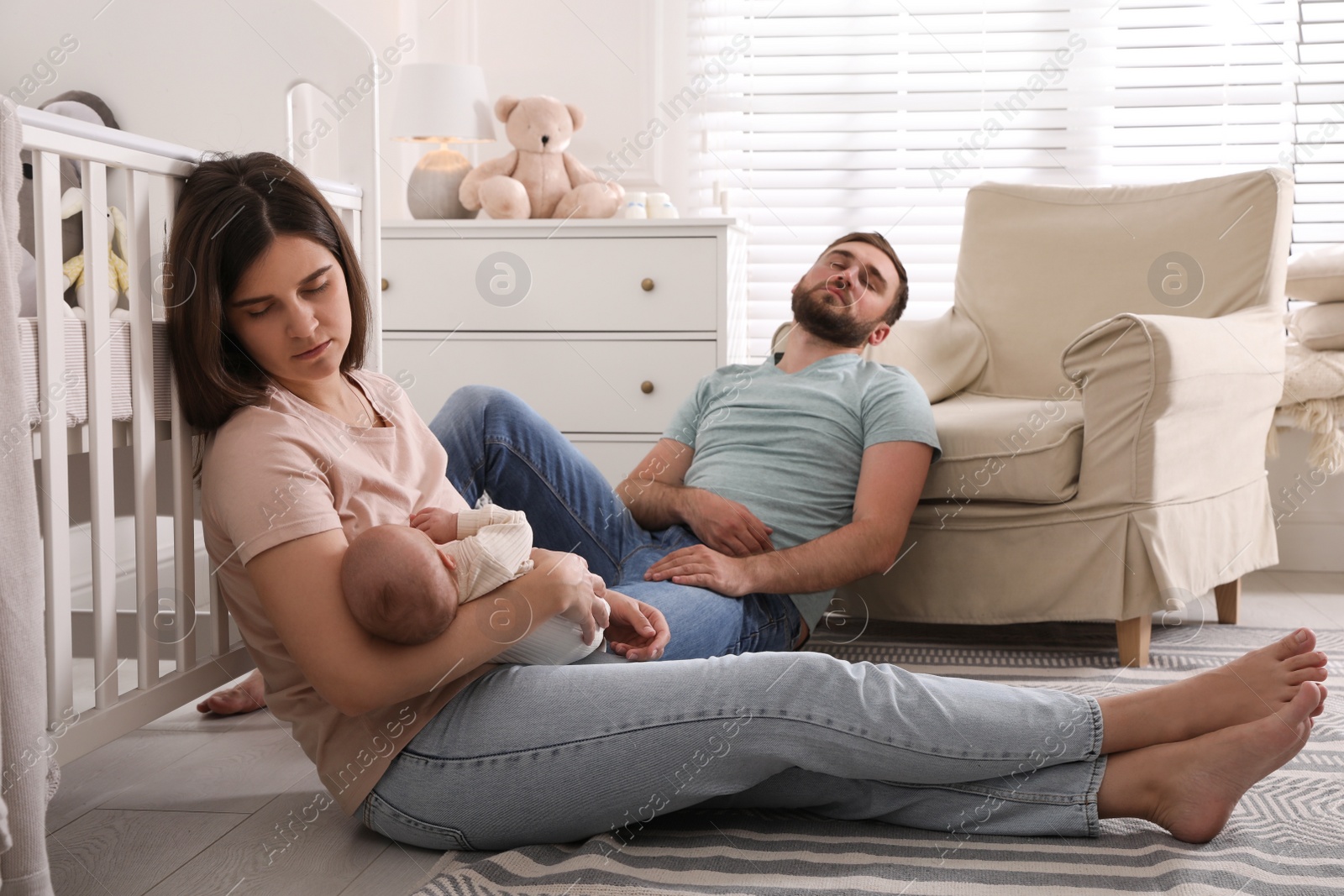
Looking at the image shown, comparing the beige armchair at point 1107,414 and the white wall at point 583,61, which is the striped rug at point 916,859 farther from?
the white wall at point 583,61

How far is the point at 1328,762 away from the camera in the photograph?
4.33ft

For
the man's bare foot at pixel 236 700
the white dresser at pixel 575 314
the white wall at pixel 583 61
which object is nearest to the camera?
the man's bare foot at pixel 236 700

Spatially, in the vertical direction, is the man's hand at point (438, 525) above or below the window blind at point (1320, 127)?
below

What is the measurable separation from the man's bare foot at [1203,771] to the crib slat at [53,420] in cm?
102

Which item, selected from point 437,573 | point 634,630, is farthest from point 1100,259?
point 437,573

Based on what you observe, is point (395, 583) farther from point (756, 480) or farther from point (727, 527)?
point (756, 480)

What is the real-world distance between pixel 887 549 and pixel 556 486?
19.1 inches

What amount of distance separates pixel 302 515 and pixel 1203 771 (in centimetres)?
89

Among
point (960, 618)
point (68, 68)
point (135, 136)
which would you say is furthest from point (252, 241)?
point (960, 618)

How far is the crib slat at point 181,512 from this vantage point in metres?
1.13

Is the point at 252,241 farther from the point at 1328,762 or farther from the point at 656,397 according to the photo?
the point at 656,397

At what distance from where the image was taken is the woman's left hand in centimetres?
118

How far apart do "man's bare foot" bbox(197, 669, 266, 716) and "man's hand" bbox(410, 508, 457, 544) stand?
0.67m

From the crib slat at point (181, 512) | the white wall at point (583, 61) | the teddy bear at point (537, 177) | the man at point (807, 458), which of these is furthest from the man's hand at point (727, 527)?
the white wall at point (583, 61)
